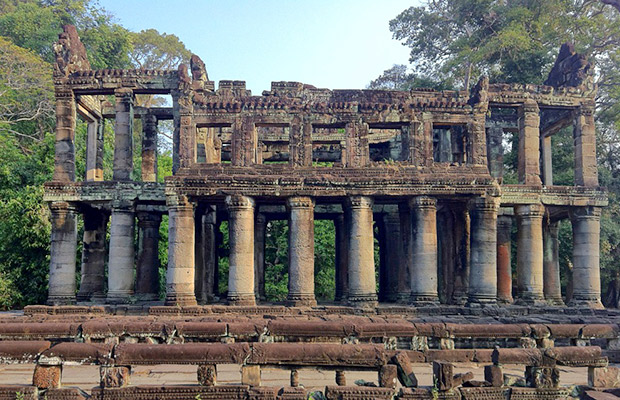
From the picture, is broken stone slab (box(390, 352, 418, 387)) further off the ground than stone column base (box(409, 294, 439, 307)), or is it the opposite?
broken stone slab (box(390, 352, 418, 387))

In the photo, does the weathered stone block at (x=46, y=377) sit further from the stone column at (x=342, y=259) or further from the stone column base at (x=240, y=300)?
the stone column at (x=342, y=259)

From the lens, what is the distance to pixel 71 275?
58.4 feet

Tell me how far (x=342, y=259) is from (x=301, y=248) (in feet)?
17.8

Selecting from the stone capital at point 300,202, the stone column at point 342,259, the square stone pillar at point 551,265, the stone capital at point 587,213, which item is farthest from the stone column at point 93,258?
the stone capital at point 587,213

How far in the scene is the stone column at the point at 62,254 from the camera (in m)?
17.6

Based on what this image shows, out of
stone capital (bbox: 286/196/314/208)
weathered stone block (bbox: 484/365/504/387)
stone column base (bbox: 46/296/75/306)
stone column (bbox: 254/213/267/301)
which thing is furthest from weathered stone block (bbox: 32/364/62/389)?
stone column (bbox: 254/213/267/301)

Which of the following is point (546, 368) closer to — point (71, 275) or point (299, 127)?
point (299, 127)

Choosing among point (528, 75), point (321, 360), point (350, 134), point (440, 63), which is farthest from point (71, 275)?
point (440, 63)

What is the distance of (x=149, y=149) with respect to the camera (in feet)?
65.8

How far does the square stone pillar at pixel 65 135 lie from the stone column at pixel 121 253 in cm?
250

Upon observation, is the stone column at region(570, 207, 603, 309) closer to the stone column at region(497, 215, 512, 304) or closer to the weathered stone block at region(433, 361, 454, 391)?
the stone column at region(497, 215, 512, 304)

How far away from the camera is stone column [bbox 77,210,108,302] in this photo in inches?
751

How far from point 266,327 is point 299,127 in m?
9.35

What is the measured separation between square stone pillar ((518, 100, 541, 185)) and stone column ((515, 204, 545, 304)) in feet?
3.47
